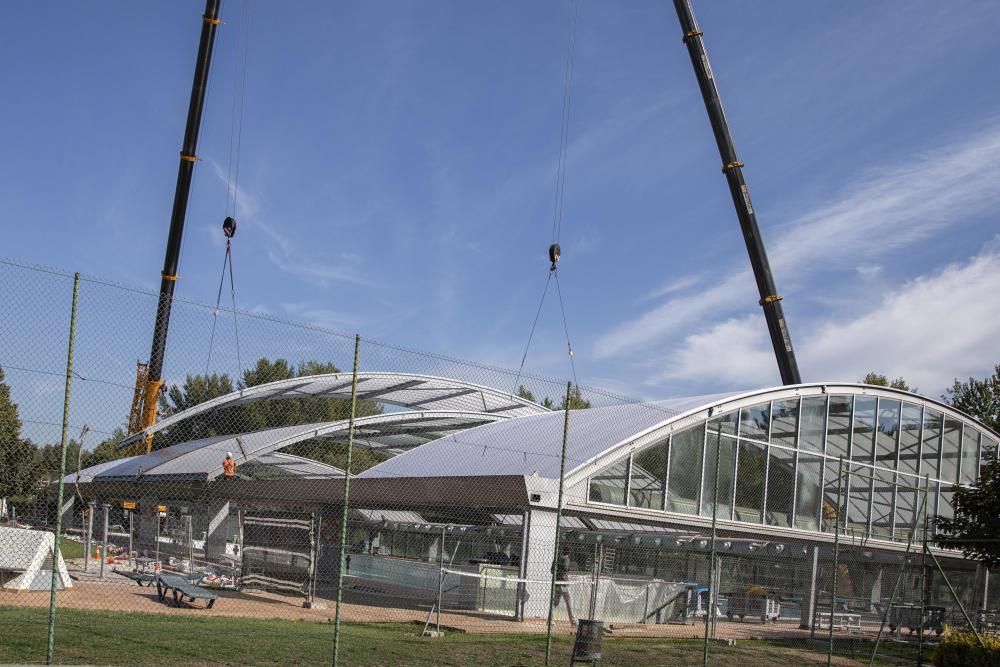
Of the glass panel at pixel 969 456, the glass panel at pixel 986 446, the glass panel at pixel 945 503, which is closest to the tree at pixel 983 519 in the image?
the glass panel at pixel 945 503

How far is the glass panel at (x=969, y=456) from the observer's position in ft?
110

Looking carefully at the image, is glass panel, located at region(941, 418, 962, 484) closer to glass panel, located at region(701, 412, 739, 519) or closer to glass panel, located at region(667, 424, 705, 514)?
glass panel, located at region(701, 412, 739, 519)

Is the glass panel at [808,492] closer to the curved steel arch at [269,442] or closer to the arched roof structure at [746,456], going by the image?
the arched roof structure at [746,456]

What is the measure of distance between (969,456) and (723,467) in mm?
12301

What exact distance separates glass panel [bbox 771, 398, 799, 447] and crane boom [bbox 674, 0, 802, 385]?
7839 millimetres

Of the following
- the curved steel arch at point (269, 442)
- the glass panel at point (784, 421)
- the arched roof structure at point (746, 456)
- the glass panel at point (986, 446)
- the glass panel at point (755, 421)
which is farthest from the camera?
the glass panel at point (986, 446)

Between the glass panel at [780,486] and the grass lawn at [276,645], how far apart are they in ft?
27.3

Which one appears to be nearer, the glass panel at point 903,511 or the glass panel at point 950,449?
the glass panel at point 903,511

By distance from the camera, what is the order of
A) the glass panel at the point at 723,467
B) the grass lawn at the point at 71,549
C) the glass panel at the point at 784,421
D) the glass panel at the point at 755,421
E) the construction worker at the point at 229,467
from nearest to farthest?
the glass panel at the point at 723,467 → the glass panel at the point at 755,421 → the glass panel at the point at 784,421 → the construction worker at the point at 229,467 → the grass lawn at the point at 71,549

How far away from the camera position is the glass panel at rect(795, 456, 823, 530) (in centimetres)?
2851

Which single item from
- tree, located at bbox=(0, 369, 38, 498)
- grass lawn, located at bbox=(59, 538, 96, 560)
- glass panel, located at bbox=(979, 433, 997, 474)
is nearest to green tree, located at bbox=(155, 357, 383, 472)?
grass lawn, located at bbox=(59, 538, 96, 560)

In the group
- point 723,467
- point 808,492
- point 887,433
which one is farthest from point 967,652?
point 887,433

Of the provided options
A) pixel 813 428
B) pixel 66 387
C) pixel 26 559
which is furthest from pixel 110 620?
pixel 813 428

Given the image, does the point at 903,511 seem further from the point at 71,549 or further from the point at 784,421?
the point at 71,549
